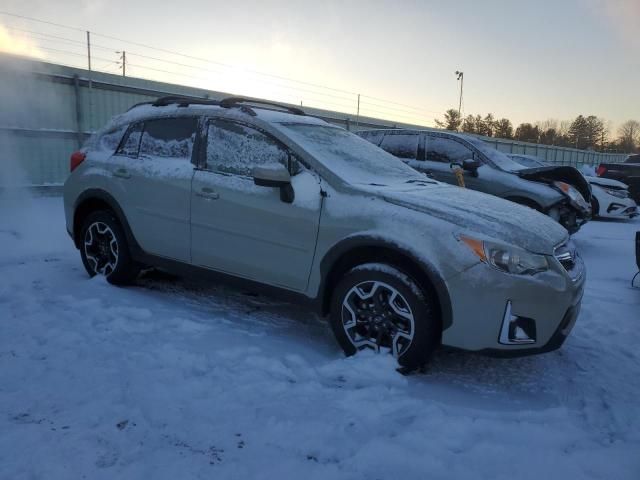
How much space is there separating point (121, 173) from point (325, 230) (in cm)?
213

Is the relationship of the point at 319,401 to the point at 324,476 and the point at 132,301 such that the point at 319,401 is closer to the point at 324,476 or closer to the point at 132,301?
the point at 324,476

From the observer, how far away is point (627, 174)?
1346cm

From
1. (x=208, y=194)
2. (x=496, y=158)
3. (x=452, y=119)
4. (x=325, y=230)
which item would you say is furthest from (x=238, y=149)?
(x=452, y=119)

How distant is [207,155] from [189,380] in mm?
1815

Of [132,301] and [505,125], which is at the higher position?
[505,125]

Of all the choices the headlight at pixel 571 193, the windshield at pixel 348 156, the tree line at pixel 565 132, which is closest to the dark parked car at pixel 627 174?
the headlight at pixel 571 193

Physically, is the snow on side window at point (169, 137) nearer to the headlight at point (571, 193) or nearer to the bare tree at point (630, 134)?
the headlight at point (571, 193)

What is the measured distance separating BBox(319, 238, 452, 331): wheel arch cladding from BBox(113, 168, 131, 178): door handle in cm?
208

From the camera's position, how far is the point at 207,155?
391 centimetres

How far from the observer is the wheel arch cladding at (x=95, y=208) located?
433 centimetres

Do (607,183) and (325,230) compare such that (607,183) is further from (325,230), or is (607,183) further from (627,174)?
(325,230)

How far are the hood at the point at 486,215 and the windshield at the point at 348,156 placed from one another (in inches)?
9.9

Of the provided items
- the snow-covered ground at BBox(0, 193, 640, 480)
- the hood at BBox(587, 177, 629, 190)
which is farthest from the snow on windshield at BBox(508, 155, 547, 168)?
the snow-covered ground at BBox(0, 193, 640, 480)

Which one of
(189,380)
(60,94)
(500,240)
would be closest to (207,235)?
(189,380)
